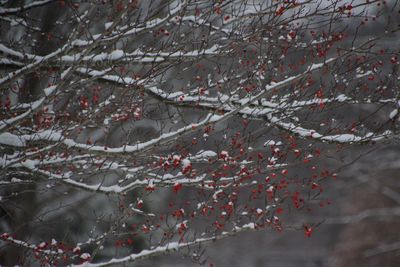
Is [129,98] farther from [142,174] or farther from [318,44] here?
[318,44]

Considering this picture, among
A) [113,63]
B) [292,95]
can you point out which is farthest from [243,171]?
[113,63]

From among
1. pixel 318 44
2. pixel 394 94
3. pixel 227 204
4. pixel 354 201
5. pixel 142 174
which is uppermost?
pixel 354 201

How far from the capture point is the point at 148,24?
418 cm

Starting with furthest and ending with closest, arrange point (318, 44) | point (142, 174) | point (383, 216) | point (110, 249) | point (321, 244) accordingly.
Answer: point (321, 244)
point (110, 249)
point (383, 216)
point (318, 44)
point (142, 174)

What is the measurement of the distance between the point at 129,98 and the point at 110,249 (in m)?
11.2

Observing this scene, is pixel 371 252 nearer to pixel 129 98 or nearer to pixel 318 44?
pixel 318 44

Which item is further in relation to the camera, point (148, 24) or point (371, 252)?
point (371, 252)

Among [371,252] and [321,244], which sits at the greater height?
[321,244]

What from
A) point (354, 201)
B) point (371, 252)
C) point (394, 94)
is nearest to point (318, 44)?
point (394, 94)

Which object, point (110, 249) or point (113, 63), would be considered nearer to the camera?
point (113, 63)

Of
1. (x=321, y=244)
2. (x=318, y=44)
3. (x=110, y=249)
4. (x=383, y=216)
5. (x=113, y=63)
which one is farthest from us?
(x=321, y=244)

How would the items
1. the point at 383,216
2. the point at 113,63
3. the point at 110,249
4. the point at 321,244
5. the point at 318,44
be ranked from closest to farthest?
the point at 113,63, the point at 318,44, the point at 383,216, the point at 110,249, the point at 321,244

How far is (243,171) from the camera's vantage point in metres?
A: 4.48

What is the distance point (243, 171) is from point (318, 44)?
59.2 inches
